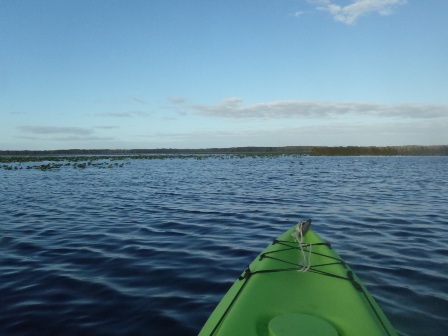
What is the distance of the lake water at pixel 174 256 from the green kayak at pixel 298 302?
3.26ft

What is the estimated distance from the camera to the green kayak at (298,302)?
3.21 metres

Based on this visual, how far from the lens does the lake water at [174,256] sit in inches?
185

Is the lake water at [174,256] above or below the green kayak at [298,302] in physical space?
below

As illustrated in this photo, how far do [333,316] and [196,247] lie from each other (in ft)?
16.0

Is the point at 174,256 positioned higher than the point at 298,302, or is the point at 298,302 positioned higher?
the point at 298,302

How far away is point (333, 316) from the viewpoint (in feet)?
11.6

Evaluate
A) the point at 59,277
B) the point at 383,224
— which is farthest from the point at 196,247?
the point at 383,224

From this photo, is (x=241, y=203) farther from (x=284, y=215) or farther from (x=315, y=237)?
(x=315, y=237)

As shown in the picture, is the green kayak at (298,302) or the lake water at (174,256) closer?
the green kayak at (298,302)

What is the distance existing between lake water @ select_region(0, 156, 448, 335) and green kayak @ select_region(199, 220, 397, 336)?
0.99 m

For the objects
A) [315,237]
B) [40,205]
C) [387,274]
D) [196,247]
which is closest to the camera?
[315,237]

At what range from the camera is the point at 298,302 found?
3.87m

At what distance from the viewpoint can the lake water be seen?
15.4 feet

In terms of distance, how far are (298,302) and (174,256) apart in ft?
13.1
